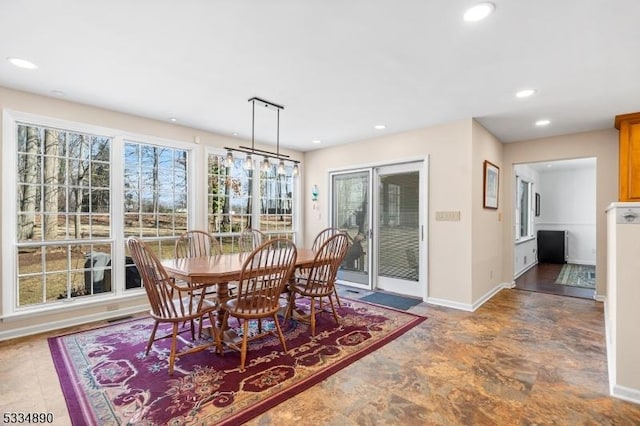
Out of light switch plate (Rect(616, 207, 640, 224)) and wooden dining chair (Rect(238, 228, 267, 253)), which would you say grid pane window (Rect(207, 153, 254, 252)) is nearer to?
wooden dining chair (Rect(238, 228, 267, 253))

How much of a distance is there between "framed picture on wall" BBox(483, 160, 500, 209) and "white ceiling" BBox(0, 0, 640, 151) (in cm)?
84

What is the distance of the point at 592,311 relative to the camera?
3939 mm

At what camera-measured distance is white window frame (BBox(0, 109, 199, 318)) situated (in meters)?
3.07

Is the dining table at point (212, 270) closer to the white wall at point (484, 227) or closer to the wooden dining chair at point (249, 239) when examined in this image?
the wooden dining chair at point (249, 239)

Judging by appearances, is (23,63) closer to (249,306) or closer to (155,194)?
(155,194)

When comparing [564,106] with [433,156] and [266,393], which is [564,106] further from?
[266,393]

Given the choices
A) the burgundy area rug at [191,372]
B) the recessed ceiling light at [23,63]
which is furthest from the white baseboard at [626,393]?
the recessed ceiling light at [23,63]

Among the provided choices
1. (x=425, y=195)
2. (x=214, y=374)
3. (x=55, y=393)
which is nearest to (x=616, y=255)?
(x=425, y=195)

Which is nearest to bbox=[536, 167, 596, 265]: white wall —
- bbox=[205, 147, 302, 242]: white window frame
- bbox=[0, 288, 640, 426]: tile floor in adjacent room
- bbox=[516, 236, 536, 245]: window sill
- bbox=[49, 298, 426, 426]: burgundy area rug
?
bbox=[516, 236, 536, 245]: window sill

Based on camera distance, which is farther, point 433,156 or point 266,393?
point 433,156

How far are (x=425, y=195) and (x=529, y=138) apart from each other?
2138 mm

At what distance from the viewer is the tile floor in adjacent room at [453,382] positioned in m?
1.90

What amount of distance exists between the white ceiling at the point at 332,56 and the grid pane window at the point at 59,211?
540 mm

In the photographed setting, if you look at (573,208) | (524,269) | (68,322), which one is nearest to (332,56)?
(68,322)
